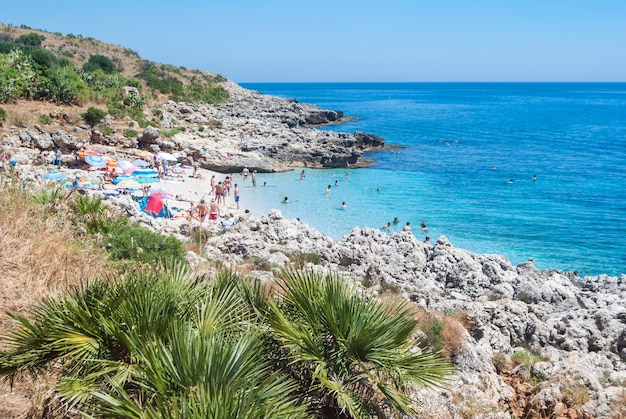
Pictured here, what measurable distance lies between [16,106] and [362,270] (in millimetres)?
29266

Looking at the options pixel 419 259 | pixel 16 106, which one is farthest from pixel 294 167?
pixel 419 259

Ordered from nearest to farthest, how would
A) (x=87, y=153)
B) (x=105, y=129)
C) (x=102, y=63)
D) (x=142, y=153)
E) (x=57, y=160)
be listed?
1. (x=57, y=160)
2. (x=87, y=153)
3. (x=142, y=153)
4. (x=105, y=129)
5. (x=102, y=63)

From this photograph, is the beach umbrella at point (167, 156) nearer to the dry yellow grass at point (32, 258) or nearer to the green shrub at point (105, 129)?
the green shrub at point (105, 129)

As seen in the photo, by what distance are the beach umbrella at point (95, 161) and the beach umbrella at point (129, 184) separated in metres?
2.96

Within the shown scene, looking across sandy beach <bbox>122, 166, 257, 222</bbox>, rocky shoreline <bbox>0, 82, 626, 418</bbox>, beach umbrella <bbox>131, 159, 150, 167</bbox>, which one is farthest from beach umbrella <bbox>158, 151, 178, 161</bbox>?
rocky shoreline <bbox>0, 82, 626, 418</bbox>

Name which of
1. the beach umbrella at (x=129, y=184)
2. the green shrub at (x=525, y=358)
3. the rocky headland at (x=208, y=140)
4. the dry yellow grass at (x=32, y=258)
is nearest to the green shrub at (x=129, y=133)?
Result: the rocky headland at (x=208, y=140)

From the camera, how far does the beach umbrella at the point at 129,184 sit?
25.2 meters

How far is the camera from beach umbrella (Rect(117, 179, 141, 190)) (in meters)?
25.2

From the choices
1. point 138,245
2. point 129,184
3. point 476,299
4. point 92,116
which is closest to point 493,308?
point 476,299

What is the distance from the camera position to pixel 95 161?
27922mm

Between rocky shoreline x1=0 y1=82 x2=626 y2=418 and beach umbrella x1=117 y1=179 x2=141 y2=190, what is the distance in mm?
4148

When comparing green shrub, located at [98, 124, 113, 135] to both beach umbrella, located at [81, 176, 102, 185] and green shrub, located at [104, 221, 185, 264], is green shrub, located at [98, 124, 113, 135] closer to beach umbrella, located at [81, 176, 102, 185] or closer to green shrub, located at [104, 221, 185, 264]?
beach umbrella, located at [81, 176, 102, 185]

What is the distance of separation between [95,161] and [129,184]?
393 centimetres

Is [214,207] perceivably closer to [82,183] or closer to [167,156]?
[82,183]
